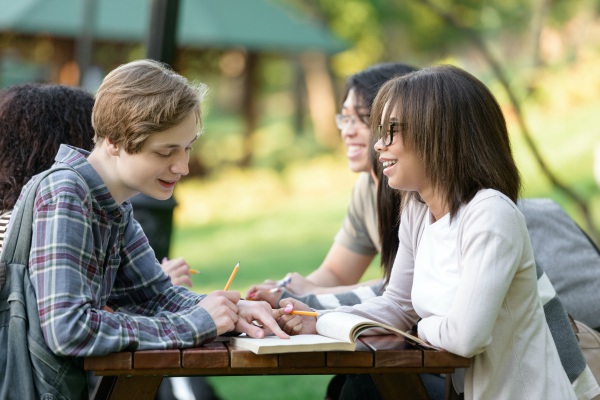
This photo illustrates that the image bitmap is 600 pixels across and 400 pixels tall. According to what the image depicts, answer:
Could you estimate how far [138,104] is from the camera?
236 centimetres

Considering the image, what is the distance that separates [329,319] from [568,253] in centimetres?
136

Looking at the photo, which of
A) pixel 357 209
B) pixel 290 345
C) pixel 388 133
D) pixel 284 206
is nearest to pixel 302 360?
pixel 290 345

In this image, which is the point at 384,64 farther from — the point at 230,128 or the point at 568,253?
the point at 230,128

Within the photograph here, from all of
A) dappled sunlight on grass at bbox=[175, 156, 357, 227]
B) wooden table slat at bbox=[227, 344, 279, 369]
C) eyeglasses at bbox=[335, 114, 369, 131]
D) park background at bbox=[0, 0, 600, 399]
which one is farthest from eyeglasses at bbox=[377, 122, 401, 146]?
dappled sunlight on grass at bbox=[175, 156, 357, 227]

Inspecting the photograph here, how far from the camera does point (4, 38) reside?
13656mm

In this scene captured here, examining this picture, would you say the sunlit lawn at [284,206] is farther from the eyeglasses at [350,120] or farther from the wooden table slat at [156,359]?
the wooden table slat at [156,359]

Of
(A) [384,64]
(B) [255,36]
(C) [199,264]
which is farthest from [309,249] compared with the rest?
(A) [384,64]

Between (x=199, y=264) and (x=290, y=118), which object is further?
(x=290, y=118)

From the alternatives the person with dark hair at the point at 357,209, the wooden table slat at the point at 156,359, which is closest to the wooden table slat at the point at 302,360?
the wooden table slat at the point at 156,359

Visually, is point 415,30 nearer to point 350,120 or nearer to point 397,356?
point 350,120

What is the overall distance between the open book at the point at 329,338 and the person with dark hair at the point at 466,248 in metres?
0.09

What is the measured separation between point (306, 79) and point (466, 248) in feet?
56.0

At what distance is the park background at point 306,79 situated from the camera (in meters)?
11.3

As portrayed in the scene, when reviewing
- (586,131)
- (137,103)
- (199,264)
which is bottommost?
(199,264)
